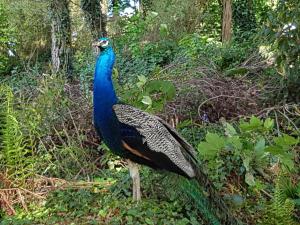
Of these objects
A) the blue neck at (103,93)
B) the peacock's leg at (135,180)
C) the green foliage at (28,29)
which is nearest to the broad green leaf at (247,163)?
the peacock's leg at (135,180)

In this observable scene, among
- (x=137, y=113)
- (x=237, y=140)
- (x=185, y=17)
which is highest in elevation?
(x=185, y=17)

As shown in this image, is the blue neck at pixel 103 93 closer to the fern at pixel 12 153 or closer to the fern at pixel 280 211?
the fern at pixel 12 153

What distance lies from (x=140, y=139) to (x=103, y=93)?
42 cm

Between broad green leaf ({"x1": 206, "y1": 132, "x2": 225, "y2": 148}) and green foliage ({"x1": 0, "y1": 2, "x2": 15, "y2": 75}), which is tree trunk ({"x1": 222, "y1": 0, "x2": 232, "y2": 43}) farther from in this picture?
broad green leaf ({"x1": 206, "y1": 132, "x2": 225, "y2": 148})

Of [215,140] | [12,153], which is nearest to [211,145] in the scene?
[215,140]

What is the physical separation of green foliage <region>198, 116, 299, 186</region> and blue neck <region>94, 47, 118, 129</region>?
29.7 inches

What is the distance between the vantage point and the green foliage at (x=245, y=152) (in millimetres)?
3414

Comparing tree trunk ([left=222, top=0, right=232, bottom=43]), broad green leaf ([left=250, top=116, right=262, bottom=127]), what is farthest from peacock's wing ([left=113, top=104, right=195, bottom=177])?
tree trunk ([left=222, top=0, right=232, bottom=43])

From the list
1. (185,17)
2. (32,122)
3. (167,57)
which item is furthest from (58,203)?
(185,17)

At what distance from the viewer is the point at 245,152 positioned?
144 inches

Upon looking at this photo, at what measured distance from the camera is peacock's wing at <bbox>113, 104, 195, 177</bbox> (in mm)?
3215

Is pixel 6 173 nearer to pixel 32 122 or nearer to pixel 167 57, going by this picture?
pixel 32 122

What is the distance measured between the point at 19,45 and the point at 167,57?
595 cm

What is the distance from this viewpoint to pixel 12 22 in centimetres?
1416
